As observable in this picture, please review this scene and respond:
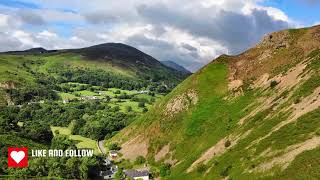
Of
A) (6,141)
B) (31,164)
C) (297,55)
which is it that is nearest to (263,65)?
(297,55)

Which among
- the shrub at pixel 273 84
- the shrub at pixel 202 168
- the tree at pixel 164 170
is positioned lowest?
the tree at pixel 164 170

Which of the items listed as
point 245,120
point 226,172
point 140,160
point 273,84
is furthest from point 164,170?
point 273,84

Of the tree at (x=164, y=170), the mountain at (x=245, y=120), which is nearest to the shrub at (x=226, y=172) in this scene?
the mountain at (x=245, y=120)

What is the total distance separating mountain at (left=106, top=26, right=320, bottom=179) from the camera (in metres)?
92.9

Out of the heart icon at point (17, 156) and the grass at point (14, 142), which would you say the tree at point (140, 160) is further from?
the grass at point (14, 142)

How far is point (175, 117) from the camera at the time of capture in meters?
166

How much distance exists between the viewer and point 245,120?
13125cm

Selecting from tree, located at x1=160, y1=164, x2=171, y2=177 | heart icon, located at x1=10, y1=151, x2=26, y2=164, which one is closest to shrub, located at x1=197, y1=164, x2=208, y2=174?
tree, located at x1=160, y1=164, x2=171, y2=177

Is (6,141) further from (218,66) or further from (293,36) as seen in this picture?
(293,36)

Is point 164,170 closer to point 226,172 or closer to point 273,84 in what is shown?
point 226,172

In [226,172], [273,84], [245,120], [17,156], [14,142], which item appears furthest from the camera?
[14,142]

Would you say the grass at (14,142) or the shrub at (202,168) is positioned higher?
the grass at (14,142)

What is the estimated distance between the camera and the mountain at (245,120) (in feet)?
305

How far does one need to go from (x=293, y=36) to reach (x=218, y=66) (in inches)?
1279
